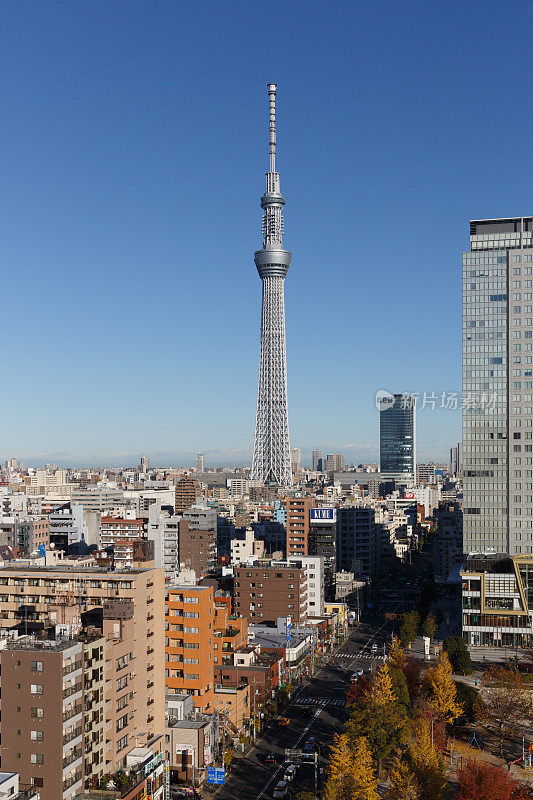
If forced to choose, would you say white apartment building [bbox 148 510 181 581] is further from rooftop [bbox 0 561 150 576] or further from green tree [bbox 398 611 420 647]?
rooftop [bbox 0 561 150 576]

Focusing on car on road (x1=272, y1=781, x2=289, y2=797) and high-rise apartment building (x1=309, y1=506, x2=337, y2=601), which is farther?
high-rise apartment building (x1=309, y1=506, x2=337, y2=601)

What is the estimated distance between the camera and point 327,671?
5409 centimetres

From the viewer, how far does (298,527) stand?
8225 cm

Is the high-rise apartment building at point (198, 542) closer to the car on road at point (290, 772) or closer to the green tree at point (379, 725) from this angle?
the car on road at point (290, 772)

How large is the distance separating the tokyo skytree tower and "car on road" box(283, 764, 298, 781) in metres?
116

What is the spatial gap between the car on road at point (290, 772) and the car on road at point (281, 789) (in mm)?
567

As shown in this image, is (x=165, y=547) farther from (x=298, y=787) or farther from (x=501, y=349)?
(x=298, y=787)

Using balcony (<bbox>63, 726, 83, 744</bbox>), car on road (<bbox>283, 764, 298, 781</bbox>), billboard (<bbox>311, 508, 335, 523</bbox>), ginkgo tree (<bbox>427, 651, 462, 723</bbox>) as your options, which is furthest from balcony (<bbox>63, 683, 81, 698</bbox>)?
billboard (<bbox>311, 508, 335, 523</bbox>)

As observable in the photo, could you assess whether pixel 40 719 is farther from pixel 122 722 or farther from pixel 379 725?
pixel 379 725

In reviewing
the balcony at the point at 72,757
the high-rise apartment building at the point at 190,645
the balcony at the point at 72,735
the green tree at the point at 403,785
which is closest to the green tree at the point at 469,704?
the green tree at the point at 403,785

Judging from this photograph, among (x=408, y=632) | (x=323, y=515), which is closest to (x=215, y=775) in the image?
(x=408, y=632)

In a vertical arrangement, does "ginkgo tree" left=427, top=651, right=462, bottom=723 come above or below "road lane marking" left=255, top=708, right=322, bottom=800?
above

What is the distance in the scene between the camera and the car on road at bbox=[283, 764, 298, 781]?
34.2 meters

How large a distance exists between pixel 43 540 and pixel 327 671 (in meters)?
43.6
